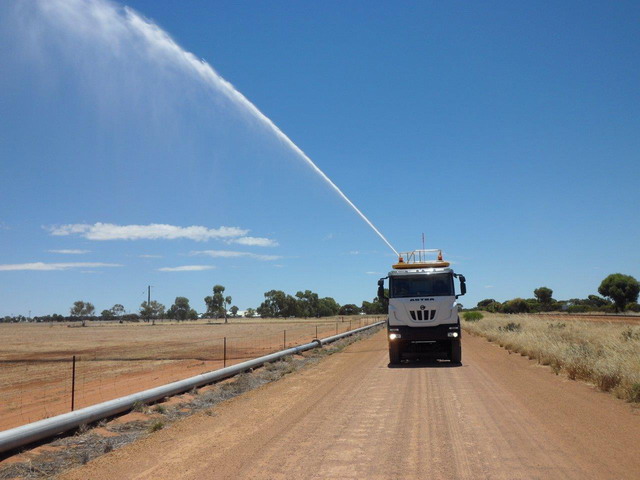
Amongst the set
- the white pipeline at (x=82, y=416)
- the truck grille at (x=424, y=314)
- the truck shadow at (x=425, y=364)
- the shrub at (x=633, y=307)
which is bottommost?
the truck shadow at (x=425, y=364)

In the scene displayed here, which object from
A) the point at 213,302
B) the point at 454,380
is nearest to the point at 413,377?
the point at 454,380

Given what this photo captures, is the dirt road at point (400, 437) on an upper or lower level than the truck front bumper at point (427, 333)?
lower

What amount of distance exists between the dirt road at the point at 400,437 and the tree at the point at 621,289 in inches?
3873

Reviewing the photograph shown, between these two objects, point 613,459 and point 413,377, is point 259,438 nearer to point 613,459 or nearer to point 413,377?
point 613,459

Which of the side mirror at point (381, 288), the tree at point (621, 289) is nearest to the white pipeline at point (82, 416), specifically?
the side mirror at point (381, 288)

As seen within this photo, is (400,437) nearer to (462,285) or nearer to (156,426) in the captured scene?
(156,426)

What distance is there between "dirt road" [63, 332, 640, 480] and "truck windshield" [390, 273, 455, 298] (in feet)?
19.6

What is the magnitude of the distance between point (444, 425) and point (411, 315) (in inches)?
414

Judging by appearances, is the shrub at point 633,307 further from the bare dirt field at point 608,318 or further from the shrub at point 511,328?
the shrub at point 511,328

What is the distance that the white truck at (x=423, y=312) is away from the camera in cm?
1931

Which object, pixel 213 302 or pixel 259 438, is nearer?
pixel 259 438

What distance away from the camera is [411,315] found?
19.5m

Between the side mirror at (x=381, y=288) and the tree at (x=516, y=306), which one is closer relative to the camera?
the side mirror at (x=381, y=288)

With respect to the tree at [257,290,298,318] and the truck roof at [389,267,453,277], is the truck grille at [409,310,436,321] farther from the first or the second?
the tree at [257,290,298,318]
